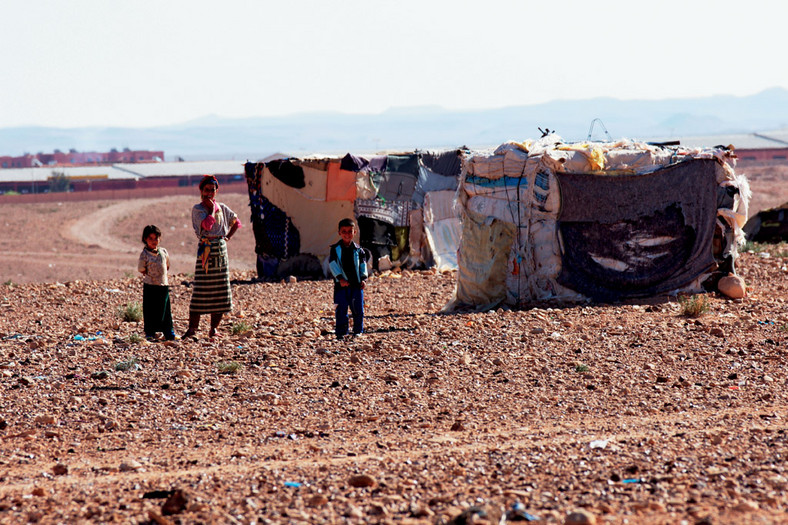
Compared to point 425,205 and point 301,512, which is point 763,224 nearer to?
point 425,205

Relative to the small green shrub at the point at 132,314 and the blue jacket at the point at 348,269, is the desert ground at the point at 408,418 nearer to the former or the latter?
the small green shrub at the point at 132,314

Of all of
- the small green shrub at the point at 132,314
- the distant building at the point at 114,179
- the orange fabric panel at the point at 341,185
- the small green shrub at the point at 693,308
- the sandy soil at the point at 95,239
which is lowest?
the sandy soil at the point at 95,239

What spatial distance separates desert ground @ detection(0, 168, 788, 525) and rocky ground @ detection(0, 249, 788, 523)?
0.02 metres

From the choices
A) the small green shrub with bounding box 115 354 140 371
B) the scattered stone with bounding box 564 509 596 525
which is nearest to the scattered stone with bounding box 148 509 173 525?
the scattered stone with bounding box 564 509 596 525

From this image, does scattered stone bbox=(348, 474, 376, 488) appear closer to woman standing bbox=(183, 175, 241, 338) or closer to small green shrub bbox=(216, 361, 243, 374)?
small green shrub bbox=(216, 361, 243, 374)

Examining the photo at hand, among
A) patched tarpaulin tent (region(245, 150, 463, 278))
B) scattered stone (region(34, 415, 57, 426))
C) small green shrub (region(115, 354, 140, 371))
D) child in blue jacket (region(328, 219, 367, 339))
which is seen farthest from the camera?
patched tarpaulin tent (region(245, 150, 463, 278))

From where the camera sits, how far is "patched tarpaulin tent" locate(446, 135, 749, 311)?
10898mm

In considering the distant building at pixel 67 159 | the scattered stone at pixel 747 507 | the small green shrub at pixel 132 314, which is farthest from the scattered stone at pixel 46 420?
the distant building at pixel 67 159

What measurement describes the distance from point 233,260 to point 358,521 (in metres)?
23.4

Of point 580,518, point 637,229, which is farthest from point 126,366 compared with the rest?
point 637,229

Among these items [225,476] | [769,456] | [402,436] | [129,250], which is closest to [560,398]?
[402,436]

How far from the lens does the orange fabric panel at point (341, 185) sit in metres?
15.7

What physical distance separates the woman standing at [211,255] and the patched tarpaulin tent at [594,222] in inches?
133

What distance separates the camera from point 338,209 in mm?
15789
